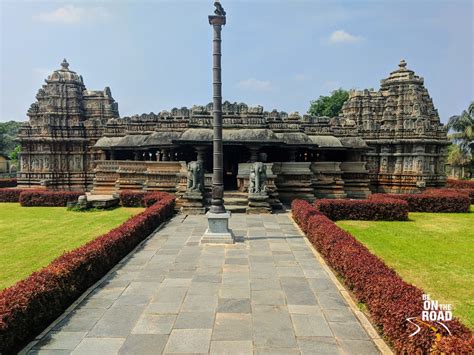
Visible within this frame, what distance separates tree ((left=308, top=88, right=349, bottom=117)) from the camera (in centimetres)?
5888

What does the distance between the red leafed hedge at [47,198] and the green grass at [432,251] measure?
549 inches

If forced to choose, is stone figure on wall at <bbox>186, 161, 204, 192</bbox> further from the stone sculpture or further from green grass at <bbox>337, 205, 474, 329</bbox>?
the stone sculpture

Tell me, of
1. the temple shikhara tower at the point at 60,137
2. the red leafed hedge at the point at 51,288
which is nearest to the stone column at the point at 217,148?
the red leafed hedge at the point at 51,288

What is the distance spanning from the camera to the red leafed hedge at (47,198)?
1798 cm

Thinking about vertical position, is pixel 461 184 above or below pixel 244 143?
below

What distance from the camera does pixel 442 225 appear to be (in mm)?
13289

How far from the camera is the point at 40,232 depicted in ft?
37.9

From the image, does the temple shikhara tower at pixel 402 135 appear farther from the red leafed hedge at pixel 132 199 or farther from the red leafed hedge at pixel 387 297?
the red leafed hedge at pixel 387 297

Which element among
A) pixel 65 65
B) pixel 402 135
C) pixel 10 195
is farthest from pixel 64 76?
pixel 402 135

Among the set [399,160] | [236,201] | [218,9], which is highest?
[218,9]

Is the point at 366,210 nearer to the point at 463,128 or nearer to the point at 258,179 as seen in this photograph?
the point at 258,179

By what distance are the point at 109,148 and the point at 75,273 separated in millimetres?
18628

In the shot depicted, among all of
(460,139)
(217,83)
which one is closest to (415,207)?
(217,83)

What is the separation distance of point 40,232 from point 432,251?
12327mm
